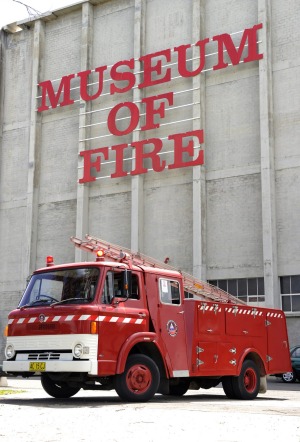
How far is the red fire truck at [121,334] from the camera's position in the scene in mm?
11523

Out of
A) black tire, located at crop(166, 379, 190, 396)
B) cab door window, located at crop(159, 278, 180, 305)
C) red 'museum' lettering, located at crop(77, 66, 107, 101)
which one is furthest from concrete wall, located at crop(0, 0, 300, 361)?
cab door window, located at crop(159, 278, 180, 305)

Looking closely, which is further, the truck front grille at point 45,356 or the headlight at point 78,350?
the truck front grille at point 45,356

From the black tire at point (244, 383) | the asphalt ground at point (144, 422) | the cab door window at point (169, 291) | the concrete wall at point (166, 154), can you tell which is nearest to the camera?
the asphalt ground at point (144, 422)

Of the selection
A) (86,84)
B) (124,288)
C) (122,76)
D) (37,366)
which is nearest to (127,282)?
(124,288)

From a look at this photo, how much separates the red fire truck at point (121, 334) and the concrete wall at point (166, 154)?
14346 mm

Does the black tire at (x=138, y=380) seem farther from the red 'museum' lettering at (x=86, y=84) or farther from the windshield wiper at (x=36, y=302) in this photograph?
the red 'museum' lettering at (x=86, y=84)

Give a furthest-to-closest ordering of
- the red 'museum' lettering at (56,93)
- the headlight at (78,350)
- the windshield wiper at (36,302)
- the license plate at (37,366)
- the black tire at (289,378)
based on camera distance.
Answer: the red 'museum' lettering at (56,93), the black tire at (289,378), the windshield wiper at (36,302), the license plate at (37,366), the headlight at (78,350)

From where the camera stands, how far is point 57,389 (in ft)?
43.4

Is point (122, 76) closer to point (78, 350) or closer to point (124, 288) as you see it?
point (124, 288)

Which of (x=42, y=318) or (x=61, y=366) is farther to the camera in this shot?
(x=42, y=318)

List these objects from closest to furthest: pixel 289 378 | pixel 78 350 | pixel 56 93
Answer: pixel 78 350
pixel 289 378
pixel 56 93

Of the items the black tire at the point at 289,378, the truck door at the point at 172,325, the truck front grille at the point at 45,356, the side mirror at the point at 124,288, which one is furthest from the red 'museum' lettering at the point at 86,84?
the truck front grille at the point at 45,356

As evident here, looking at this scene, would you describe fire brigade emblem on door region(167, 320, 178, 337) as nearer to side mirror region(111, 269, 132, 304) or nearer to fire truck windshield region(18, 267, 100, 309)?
side mirror region(111, 269, 132, 304)

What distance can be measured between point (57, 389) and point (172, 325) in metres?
2.67
